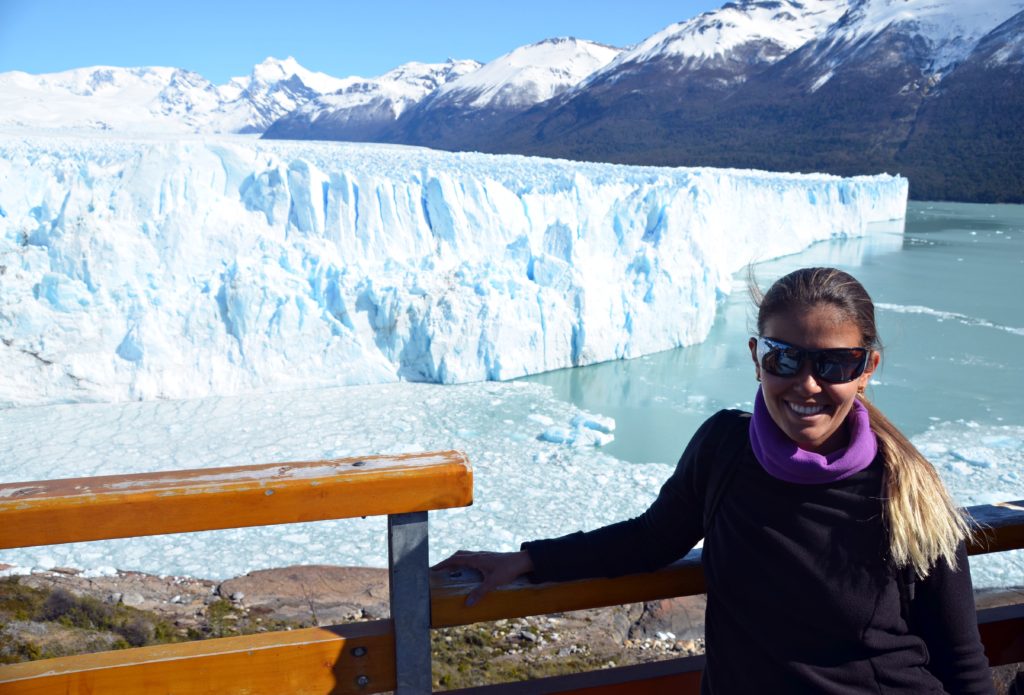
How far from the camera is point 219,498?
0.81 m

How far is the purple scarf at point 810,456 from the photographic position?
870mm

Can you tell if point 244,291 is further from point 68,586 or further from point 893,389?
point 893,389

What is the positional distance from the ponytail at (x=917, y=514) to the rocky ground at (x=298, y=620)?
6.41 feet

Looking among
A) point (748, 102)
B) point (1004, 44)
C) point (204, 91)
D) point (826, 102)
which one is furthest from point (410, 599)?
point (204, 91)

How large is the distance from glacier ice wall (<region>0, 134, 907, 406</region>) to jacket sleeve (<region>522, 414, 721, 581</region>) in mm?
6058

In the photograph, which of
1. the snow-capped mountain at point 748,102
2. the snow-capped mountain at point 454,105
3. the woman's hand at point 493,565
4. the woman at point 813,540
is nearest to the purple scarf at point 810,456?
the woman at point 813,540

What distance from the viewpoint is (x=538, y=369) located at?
7484 mm

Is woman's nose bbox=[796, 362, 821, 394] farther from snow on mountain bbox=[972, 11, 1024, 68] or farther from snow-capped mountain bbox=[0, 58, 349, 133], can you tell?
snow-capped mountain bbox=[0, 58, 349, 133]

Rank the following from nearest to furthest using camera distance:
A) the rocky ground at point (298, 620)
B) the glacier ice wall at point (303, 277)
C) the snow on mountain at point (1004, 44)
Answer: the rocky ground at point (298, 620), the glacier ice wall at point (303, 277), the snow on mountain at point (1004, 44)

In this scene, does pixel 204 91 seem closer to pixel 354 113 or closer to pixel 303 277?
pixel 354 113

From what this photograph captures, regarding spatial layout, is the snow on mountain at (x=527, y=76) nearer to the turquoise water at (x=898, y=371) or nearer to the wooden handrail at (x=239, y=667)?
the turquoise water at (x=898, y=371)

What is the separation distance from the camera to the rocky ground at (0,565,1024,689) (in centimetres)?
275

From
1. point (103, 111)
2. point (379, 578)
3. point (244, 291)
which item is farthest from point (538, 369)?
point (103, 111)

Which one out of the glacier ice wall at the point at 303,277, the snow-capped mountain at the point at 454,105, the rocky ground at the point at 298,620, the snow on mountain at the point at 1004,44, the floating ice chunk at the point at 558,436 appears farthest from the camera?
the snow-capped mountain at the point at 454,105
